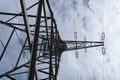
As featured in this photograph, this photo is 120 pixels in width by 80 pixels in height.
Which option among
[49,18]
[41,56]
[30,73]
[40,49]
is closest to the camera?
[30,73]

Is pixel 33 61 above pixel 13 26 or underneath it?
underneath

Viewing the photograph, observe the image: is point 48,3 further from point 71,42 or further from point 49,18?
point 71,42

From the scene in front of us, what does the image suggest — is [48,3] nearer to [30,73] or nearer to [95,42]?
[30,73]

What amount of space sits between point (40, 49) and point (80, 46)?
5981 mm

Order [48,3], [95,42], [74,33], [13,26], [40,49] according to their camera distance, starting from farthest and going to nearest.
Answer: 1. [74,33]
2. [95,42]
3. [40,49]
4. [13,26]
5. [48,3]

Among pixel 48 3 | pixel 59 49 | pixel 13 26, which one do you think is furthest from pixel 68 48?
pixel 48 3

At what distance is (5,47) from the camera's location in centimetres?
1506

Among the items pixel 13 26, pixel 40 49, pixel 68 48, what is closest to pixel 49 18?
pixel 13 26

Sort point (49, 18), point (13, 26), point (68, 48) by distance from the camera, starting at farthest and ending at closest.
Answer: point (68, 48), point (13, 26), point (49, 18)

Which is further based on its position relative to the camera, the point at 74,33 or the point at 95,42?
the point at 74,33

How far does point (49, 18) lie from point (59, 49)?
9058mm

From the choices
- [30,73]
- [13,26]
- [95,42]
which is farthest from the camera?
[95,42]

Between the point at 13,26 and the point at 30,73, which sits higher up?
the point at 13,26

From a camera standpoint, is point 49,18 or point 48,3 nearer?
point 48,3
